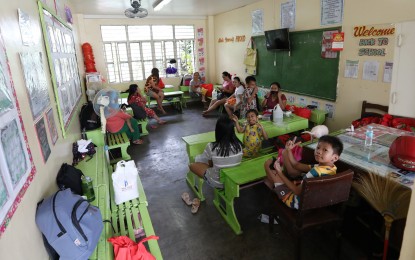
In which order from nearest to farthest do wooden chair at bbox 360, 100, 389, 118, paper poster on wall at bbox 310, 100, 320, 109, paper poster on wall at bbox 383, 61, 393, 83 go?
paper poster on wall at bbox 383, 61, 393, 83 → wooden chair at bbox 360, 100, 389, 118 → paper poster on wall at bbox 310, 100, 320, 109

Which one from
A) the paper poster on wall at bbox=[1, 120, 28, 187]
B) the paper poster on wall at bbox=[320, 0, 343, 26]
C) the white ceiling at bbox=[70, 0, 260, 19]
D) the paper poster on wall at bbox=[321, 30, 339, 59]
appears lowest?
the paper poster on wall at bbox=[1, 120, 28, 187]

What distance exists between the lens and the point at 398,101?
3.51 feet

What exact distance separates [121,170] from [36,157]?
2.57ft

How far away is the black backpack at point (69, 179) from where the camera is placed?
6.78 ft

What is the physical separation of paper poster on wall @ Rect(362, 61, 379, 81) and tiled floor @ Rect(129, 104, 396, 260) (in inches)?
97.4

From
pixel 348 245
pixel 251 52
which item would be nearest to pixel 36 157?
pixel 348 245

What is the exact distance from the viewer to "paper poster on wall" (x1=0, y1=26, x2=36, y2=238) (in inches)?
41.4

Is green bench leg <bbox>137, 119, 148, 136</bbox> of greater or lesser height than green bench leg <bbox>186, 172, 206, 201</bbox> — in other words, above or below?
above

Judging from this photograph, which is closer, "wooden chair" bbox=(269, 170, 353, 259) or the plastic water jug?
"wooden chair" bbox=(269, 170, 353, 259)

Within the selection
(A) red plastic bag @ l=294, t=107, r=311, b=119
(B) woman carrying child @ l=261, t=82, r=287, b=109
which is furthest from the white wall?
(A) red plastic bag @ l=294, t=107, r=311, b=119

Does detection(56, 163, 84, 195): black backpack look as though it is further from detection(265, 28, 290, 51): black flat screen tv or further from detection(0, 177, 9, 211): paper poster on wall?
detection(265, 28, 290, 51): black flat screen tv

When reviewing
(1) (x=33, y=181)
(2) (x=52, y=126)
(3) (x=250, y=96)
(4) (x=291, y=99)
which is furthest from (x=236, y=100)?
(1) (x=33, y=181)

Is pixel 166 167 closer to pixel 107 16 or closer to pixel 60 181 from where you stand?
pixel 60 181

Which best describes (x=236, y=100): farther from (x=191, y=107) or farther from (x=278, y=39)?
(x=191, y=107)
